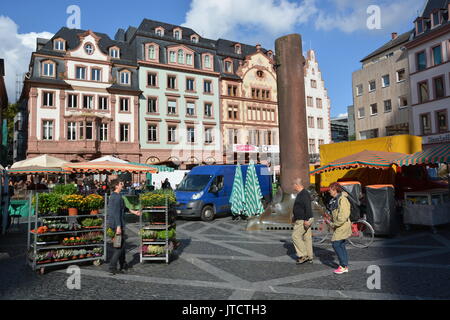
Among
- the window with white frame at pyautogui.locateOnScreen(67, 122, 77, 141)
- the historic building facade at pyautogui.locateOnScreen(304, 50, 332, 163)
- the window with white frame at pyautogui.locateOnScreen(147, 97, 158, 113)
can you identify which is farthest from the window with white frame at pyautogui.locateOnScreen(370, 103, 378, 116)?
the window with white frame at pyautogui.locateOnScreen(67, 122, 77, 141)

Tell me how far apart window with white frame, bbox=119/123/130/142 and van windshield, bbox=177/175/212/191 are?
2140cm

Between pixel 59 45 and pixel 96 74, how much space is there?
4.25 meters

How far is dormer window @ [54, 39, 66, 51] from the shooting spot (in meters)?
34.2

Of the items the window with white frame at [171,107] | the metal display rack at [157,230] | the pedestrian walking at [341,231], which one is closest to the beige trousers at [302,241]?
the pedestrian walking at [341,231]

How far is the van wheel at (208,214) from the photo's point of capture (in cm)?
1544

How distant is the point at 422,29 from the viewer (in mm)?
36688

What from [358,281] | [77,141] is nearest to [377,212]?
[358,281]

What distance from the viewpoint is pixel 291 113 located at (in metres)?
13.8

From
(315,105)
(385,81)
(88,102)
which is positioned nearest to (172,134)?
(88,102)

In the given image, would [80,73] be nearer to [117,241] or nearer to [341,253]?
Result: [117,241]

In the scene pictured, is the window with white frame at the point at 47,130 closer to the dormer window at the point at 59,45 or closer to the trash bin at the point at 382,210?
the dormer window at the point at 59,45

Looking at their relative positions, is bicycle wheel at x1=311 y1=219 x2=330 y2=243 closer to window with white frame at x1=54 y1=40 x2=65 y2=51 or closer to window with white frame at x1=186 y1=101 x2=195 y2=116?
window with white frame at x1=186 y1=101 x2=195 y2=116
